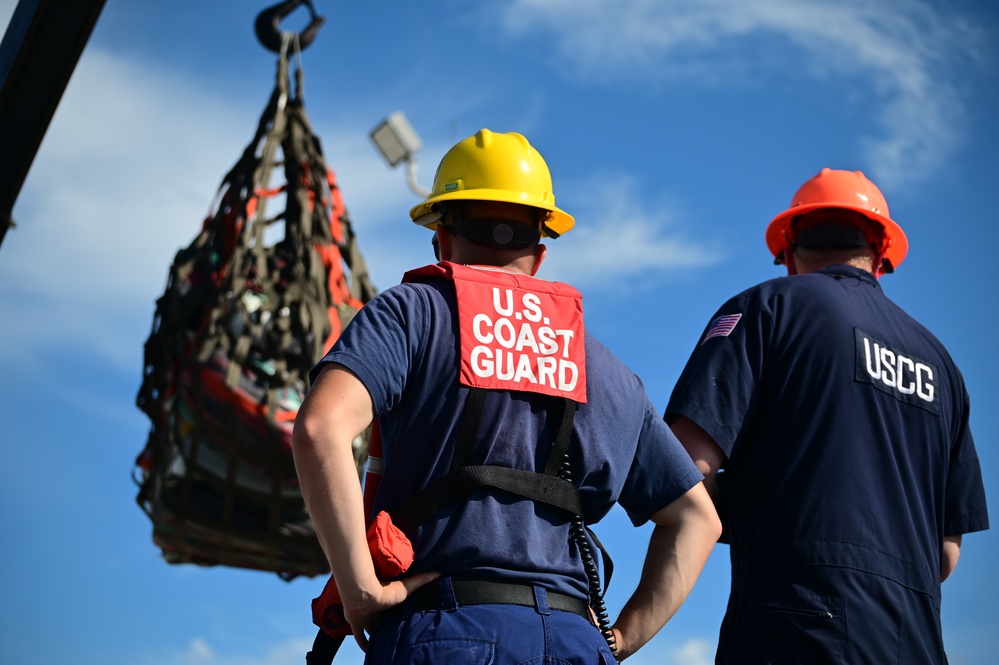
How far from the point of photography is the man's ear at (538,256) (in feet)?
8.90

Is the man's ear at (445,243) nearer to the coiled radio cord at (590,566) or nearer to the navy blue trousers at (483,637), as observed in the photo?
the coiled radio cord at (590,566)

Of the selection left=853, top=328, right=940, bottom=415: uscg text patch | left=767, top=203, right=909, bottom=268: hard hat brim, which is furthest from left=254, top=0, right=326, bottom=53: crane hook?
left=853, top=328, right=940, bottom=415: uscg text patch

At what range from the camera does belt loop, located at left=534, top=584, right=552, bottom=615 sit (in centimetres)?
230

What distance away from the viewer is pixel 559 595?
2.37m

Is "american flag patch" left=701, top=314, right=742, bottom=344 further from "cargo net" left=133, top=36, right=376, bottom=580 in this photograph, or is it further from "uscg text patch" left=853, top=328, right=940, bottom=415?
"cargo net" left=133, top=36, right=376, bottom=580

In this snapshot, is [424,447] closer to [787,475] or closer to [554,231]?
[554,231]

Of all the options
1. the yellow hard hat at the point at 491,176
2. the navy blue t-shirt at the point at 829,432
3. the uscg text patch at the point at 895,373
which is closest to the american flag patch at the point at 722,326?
the navy blue t-shirt at the point at 829,432

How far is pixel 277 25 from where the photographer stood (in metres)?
6.47

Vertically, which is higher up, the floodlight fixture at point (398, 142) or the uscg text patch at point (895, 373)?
the floodlight fixture at point (398, 142)

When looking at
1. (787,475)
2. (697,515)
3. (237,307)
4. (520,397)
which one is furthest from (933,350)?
(237,307)

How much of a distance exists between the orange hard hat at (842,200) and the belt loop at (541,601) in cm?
171

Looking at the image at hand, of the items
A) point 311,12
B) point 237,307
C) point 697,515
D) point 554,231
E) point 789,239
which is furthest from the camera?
point 311,12

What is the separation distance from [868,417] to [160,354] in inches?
141

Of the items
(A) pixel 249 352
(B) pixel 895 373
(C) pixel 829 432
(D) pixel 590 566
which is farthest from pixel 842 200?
(A) pixel 249 352
